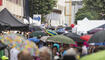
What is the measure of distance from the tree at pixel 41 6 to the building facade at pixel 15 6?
358 cm

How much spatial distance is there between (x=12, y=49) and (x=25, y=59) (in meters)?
4.14

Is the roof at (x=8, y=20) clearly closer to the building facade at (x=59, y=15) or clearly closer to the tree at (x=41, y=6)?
the tree at (x=41, y=6)

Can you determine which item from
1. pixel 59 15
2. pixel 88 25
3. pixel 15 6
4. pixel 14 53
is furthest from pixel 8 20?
pixel 59 15

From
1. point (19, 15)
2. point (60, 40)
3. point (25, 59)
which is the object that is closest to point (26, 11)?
point (19, 15)

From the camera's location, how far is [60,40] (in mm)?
12641

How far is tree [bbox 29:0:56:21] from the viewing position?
52.3 metres

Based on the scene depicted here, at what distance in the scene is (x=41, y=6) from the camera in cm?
5297

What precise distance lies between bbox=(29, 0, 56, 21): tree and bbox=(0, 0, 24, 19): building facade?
3580 mm

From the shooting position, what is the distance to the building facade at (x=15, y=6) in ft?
127

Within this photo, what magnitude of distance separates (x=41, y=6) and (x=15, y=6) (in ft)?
30.6

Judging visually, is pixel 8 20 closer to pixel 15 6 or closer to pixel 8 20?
pixel 8 20

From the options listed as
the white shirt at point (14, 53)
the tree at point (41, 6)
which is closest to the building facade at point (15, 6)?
the tree at point (41, 6)

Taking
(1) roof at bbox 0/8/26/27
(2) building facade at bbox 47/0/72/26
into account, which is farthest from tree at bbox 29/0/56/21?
(1) roof at bbox 0/8/26/27

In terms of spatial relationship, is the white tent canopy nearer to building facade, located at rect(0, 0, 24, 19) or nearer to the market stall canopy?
the market stall canopy
